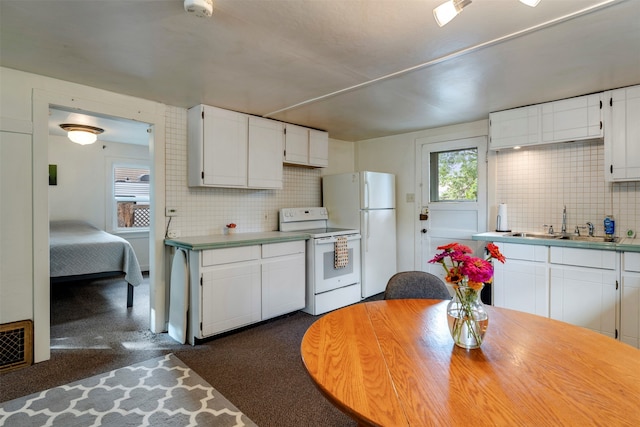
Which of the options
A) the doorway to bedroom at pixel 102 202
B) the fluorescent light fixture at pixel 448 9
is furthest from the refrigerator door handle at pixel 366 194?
the fluorescent light fixture at pixel 448 9

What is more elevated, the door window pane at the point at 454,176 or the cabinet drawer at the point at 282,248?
the door window pane at the point at 454,176

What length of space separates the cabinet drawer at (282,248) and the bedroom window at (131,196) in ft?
12.6

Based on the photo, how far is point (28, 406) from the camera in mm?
2037

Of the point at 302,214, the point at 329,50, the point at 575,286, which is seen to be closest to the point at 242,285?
the point at 302,214

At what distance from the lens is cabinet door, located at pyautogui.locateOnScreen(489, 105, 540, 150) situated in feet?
10.6

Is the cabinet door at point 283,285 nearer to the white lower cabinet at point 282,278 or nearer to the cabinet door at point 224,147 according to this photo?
the white lower cabinet at point 282,278

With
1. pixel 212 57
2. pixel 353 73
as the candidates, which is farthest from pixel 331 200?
pixel 212 57

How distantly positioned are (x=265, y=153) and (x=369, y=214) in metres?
1.49

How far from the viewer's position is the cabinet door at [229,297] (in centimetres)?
291

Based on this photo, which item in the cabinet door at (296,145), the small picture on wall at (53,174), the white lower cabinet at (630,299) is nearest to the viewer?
the white lower cabinet at (630,299)

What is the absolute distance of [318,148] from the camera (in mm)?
4312

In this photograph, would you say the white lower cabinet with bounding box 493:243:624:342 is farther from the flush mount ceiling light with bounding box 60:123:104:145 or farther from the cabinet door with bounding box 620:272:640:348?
the flush mount ceiling light with bounding box 60:123:104:145

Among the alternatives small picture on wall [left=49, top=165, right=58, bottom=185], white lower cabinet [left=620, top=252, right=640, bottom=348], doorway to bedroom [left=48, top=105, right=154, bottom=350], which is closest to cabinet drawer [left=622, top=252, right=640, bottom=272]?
white lower cabinet [left=620, top=252, right=640, bottom=348]

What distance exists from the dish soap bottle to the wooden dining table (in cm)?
218
